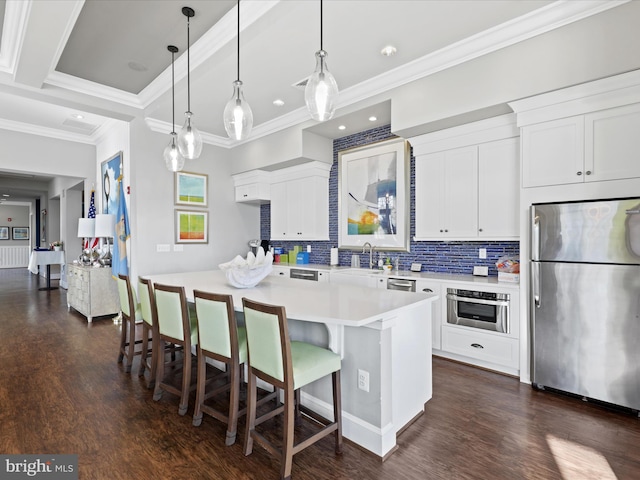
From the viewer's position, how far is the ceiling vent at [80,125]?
534 centimetres

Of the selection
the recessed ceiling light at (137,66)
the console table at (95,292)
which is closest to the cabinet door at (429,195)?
the recessed ceiling light at (137,66)

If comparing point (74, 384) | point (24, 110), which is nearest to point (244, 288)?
point (74, 384)

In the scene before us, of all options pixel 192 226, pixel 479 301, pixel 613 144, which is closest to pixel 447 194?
pixel 479 301

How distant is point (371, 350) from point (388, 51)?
268 centimetres

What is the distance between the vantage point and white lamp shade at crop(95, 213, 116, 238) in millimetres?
5211

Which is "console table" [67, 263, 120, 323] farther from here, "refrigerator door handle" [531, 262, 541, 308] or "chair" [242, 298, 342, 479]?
"refrigerator door handle" [531, 262, 541, 308]

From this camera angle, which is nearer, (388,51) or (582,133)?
(582,133)

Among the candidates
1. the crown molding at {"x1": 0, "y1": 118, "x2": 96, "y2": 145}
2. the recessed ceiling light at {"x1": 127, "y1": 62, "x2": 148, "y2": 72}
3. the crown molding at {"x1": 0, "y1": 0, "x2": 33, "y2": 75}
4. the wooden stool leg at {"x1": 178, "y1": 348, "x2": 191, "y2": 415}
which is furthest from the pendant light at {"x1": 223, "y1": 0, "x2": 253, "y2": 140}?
the crown molding at {"x1": 0, "y1": 118, "x2": 96, "y2": 145}

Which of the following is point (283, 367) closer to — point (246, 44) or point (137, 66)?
point (246, 44)

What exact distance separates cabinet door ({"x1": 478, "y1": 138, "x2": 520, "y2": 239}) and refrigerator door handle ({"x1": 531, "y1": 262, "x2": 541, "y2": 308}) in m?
0.49

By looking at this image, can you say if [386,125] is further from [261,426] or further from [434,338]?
[261,426]

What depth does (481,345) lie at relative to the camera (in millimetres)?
3121

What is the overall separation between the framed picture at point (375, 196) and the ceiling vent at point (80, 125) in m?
4.26

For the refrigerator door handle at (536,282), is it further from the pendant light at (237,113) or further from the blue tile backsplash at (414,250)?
the pendant light at (237,113)
